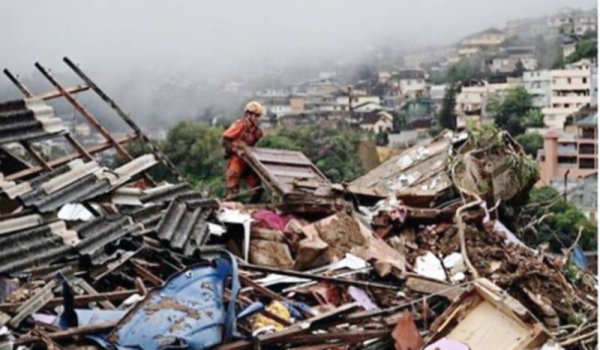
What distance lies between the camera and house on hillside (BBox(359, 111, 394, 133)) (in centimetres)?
2754

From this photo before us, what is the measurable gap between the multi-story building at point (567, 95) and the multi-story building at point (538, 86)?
333 millimetres

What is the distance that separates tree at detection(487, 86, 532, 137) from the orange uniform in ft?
64.6

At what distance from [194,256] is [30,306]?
1.39 m

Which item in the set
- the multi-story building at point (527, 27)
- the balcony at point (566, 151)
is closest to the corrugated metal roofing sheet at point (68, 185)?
the balcony at point (566, 151)

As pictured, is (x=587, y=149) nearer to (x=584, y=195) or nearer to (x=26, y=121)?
(x=584, y=195)

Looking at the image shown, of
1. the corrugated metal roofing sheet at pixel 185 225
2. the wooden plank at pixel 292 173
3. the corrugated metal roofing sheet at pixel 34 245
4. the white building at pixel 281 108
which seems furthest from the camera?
the white building at pixel 281 108

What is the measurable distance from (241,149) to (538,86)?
30.1m

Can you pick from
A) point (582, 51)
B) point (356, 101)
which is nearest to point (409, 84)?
point (356, 101)

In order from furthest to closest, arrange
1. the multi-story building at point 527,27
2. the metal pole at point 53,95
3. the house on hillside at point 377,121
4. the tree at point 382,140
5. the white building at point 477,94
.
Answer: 1. the multi-story building at point 527,27
2. the white building at point 477,94
3. the house on hillside at point 377,121
4. the tree at point 382,140
5. the metal pole at point 53,95

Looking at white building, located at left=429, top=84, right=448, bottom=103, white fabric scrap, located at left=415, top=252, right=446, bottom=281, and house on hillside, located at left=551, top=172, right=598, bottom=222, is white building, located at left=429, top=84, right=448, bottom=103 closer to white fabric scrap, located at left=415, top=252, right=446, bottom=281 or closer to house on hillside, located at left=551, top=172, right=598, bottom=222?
house on hillside, located at left=551, top=172, right=598, bottom=222

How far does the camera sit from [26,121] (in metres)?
6.62

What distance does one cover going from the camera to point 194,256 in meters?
6.26

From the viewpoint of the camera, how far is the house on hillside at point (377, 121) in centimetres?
2754

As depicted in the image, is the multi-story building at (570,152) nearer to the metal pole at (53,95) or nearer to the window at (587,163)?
the window at (587,163)
